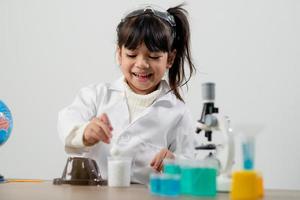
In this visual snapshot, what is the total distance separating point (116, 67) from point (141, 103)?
2.78ft

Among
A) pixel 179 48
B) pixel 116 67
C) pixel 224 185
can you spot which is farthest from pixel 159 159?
pixel 116 67

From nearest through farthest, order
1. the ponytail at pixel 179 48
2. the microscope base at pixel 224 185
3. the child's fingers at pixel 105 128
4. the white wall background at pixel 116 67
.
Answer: the microscope base at pixel 224 185, the child's fingers at pixel 105 128, the ponytail at pixel 179 48, the white wall background at pixel 116 67

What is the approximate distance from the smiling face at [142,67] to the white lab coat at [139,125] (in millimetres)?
52

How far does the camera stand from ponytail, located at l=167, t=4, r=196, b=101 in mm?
1806

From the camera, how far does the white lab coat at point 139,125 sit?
163cm

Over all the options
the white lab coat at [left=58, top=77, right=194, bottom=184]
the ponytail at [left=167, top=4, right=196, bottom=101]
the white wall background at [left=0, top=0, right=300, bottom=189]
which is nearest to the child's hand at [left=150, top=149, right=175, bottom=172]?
the white lab coat at [left=58, top=77, right=194, bottom=184]

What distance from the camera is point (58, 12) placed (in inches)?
106

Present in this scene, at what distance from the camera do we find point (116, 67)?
8.32ft

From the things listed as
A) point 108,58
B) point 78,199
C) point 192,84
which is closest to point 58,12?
point 108,58

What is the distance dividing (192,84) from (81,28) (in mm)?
627

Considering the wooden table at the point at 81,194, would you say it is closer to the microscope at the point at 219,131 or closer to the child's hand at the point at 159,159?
the microscope at the point at 219,131

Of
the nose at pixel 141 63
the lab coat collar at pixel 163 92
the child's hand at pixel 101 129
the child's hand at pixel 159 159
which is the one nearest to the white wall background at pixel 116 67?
the lab coat collar at pixel 163 92

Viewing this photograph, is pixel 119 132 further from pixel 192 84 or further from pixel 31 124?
pixel 31 124

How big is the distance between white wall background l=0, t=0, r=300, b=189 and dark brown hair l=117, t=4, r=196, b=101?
19.7 inches
